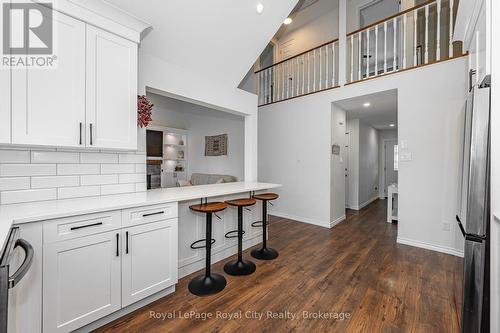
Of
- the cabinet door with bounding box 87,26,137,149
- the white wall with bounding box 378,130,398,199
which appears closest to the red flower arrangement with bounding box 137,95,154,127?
the cabinet door with bounding box 87,26,137,149

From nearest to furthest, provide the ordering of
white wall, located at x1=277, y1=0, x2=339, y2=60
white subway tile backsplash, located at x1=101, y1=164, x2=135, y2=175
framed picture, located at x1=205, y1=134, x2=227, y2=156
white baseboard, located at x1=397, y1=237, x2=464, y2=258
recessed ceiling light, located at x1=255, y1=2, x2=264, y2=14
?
white subway tile backsplash, located at x1=101, y1=164, x2=135, y2=175
recessed ceiling light, located at x1=255, y1=2, x2=264, y2=14
white baseboard, located at x1=397, y1=237, x2=464, y2=258
white wall, located at x1=277, y1=0, x2=339, y2=60
framed picture, located at x1=205, y1=134, x2=227, y2=156

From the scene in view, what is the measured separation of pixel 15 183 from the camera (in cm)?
163

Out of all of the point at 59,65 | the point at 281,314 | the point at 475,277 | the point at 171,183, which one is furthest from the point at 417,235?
the point at 171,183

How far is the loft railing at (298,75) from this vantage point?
14.9 ft

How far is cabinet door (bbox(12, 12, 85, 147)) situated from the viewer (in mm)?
1493

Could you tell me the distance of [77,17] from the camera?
1690mm

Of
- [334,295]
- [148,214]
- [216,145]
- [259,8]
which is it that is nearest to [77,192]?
[148,214]

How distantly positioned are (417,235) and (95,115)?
167 inches

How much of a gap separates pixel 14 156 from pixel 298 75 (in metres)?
4.61

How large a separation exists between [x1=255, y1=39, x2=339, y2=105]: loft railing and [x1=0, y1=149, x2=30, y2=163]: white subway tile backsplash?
4232 millimetres

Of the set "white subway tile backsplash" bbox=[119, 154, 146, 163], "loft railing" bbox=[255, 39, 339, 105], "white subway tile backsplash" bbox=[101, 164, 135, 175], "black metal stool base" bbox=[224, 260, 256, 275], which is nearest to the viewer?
"white subway tile backsplash" bbox=[101, 164, 135, 175]

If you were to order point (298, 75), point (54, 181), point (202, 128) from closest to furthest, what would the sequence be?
1. point (54, 181)
2. point (298, 75)
3. point (202, 128)

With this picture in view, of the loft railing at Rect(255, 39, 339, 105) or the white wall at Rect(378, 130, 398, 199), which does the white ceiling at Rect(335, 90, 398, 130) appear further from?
the white wall at Rect(378, 130, 398, 199)

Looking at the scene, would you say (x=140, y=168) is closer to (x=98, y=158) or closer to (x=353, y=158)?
(x=98, y=158)
